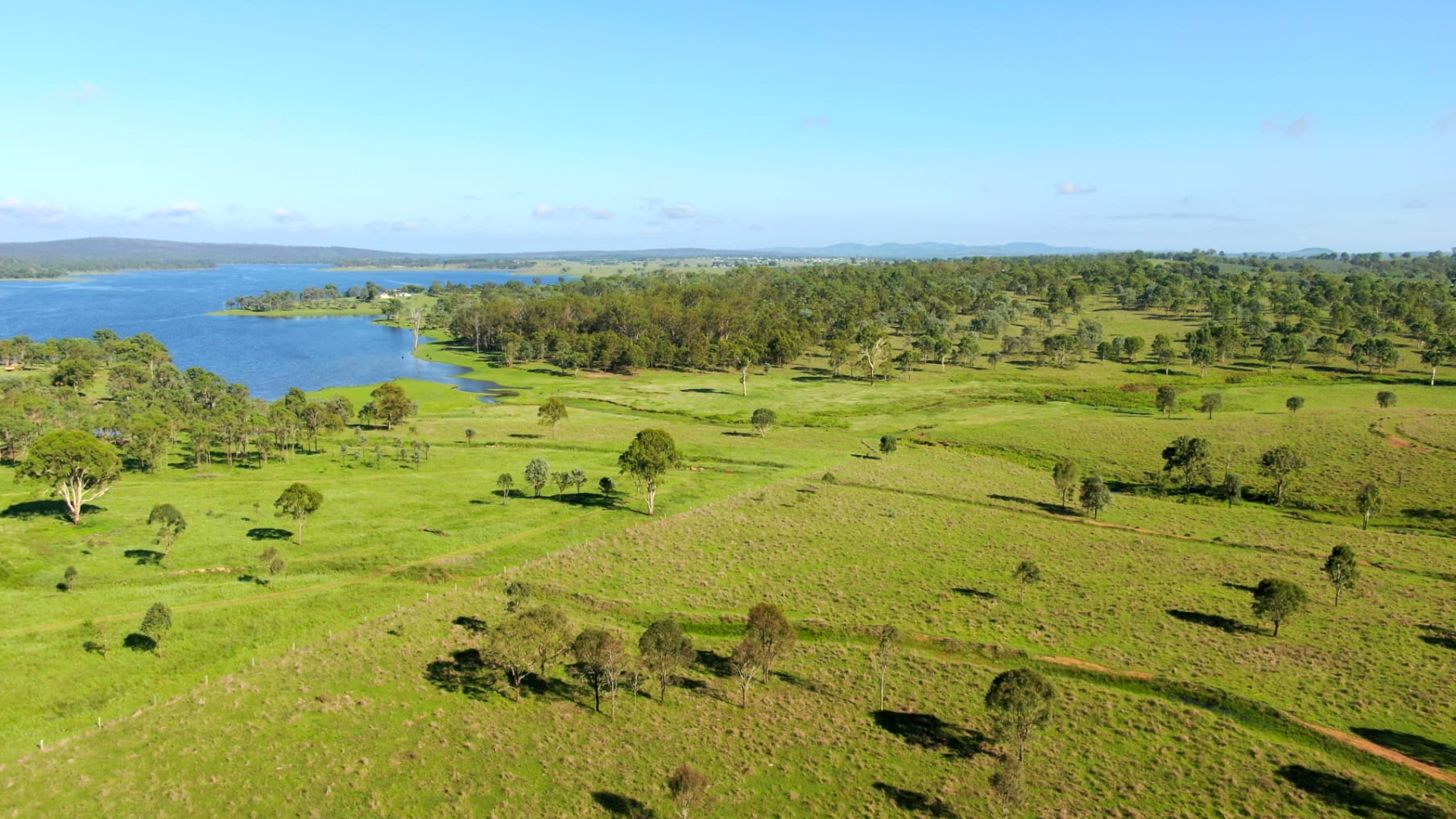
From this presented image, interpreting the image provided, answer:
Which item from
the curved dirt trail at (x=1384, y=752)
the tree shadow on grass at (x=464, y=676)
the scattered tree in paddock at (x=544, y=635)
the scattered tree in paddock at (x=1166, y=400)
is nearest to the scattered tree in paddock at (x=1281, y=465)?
the scattered tree in paddock at (x=1166, y=400)

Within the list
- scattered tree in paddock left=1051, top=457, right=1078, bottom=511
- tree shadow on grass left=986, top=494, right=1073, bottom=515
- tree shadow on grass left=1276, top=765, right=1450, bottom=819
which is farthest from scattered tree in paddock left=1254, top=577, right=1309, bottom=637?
scattered tree in paddock left=1051, top=457, right=1078, bottom=511

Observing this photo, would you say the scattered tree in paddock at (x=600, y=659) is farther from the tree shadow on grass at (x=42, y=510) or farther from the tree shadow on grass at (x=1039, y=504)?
the tree shadow on grass at (x=1039, y=504)

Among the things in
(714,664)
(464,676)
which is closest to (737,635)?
(714,664)

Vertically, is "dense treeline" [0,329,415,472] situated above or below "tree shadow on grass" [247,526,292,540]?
above

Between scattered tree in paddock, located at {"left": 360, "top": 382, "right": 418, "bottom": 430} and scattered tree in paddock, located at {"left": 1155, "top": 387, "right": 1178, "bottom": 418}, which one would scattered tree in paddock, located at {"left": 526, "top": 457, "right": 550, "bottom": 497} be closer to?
scattered tree in paddock, located at {"left": 360, "top": 382, "right": 418, "bottom": 430}

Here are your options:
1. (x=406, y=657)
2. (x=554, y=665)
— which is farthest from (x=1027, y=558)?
(x=406, y=657)

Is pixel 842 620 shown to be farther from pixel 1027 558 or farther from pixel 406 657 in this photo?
pixel 406 657

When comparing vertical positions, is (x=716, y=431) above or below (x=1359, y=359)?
below
